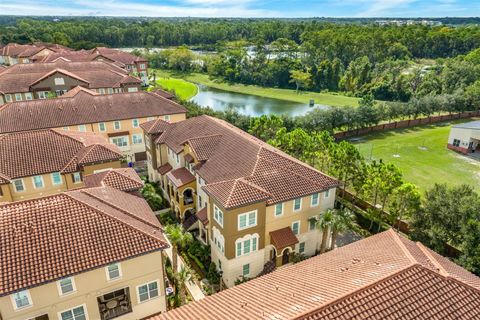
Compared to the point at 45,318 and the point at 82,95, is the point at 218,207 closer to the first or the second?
the point at 45,318

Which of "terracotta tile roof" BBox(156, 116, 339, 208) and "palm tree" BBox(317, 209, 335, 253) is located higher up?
"terracotta tile roof" BBox(156, 116, 339, 208)

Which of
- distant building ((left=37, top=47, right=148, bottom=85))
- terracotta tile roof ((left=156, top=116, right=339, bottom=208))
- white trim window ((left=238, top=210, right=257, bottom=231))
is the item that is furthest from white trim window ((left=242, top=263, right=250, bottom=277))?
distant building ((left=37, top=47, right=148, bottom=85))

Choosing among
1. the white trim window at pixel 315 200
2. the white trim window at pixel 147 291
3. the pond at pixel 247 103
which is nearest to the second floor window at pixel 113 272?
the white trim window at pixel 147 291

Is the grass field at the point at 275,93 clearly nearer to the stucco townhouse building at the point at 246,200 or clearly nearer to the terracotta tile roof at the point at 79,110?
the terracotta tile roof at the point at 79,110

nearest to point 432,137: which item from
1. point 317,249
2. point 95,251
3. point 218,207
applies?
point 317,249

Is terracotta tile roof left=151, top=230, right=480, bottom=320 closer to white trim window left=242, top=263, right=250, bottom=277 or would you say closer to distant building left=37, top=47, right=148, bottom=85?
white trim window left=242, top=263, right=250, bottom=277

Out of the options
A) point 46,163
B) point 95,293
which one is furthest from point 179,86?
point 95,293
